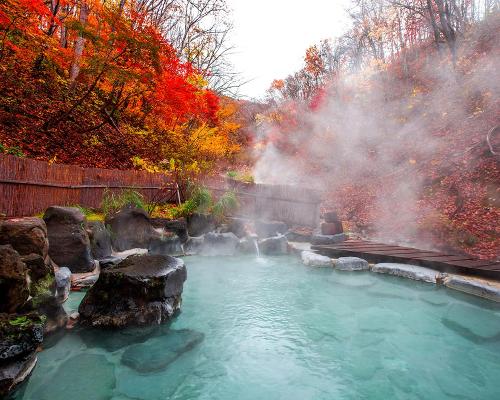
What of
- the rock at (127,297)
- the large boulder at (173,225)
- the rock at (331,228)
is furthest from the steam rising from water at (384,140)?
the rock at (127,297)

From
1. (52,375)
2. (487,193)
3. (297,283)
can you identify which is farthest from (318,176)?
(52,375)

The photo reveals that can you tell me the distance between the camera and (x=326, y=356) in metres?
3.74

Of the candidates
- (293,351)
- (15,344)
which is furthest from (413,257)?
(15,344)

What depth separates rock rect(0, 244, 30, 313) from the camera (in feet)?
9.41

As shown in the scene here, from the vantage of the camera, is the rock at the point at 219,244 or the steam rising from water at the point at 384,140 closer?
the rock at the point at 219,244

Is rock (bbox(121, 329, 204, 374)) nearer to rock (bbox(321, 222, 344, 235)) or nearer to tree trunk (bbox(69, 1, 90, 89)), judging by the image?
rock (bbox(321, 222, 344, 235))

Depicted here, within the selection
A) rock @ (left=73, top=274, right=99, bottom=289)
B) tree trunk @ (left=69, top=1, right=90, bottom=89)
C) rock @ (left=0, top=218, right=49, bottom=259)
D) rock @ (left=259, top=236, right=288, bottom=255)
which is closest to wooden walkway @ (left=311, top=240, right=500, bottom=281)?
rock @ (left=259, top=236, right=288, bottom=255)

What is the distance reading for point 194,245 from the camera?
26.6 ft

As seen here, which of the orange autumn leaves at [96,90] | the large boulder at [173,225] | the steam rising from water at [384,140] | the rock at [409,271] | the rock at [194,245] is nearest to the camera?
the rock at [409,271]

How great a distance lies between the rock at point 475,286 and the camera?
484 centimetres

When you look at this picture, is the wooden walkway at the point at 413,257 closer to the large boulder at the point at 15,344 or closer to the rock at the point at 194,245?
the rock at the point at 194,245

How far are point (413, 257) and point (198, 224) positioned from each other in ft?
17.4

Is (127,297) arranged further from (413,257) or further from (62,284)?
(413,257)

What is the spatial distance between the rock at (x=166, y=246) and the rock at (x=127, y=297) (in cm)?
297
